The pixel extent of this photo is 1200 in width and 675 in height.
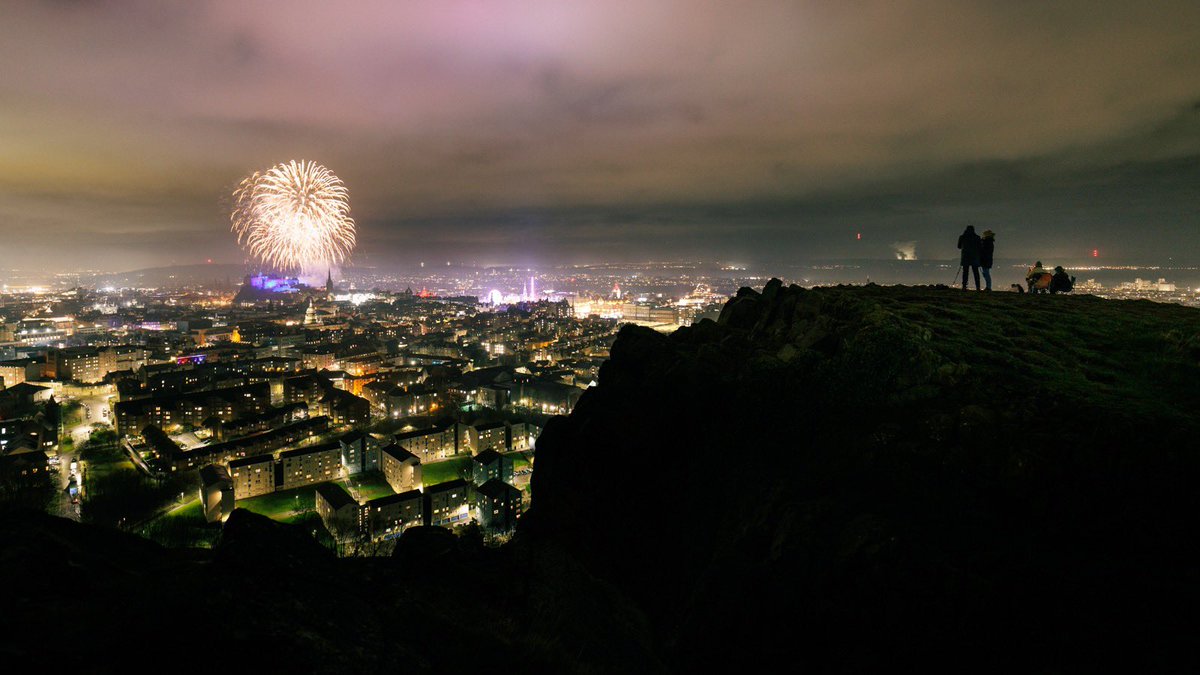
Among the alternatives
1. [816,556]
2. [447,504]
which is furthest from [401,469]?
[816,556]

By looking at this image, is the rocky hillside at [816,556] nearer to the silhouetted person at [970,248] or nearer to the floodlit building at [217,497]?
the silhouetted person at [970,248]

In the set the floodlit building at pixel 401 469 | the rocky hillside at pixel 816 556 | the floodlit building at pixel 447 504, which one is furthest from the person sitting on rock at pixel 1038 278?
the floodlit building at pixel 401 469

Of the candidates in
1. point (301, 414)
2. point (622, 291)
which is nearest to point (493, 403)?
point (301, 414)

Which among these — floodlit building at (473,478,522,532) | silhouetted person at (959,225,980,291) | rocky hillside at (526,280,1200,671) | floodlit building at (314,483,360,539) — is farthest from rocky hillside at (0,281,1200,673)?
floodlit building at (314,483,360,539)

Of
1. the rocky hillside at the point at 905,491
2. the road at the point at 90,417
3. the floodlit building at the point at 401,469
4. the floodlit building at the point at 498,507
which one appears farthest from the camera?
the road at the point at 90,417

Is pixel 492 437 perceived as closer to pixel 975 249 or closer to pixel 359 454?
pixel 359 454

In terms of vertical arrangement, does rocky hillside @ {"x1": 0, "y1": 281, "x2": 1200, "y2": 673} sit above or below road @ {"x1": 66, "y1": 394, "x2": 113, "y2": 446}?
above

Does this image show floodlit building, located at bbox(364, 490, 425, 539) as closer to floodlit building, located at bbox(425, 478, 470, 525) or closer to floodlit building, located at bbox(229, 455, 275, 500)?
floodlit building, located at bbox(425, 478, 470, 525)
